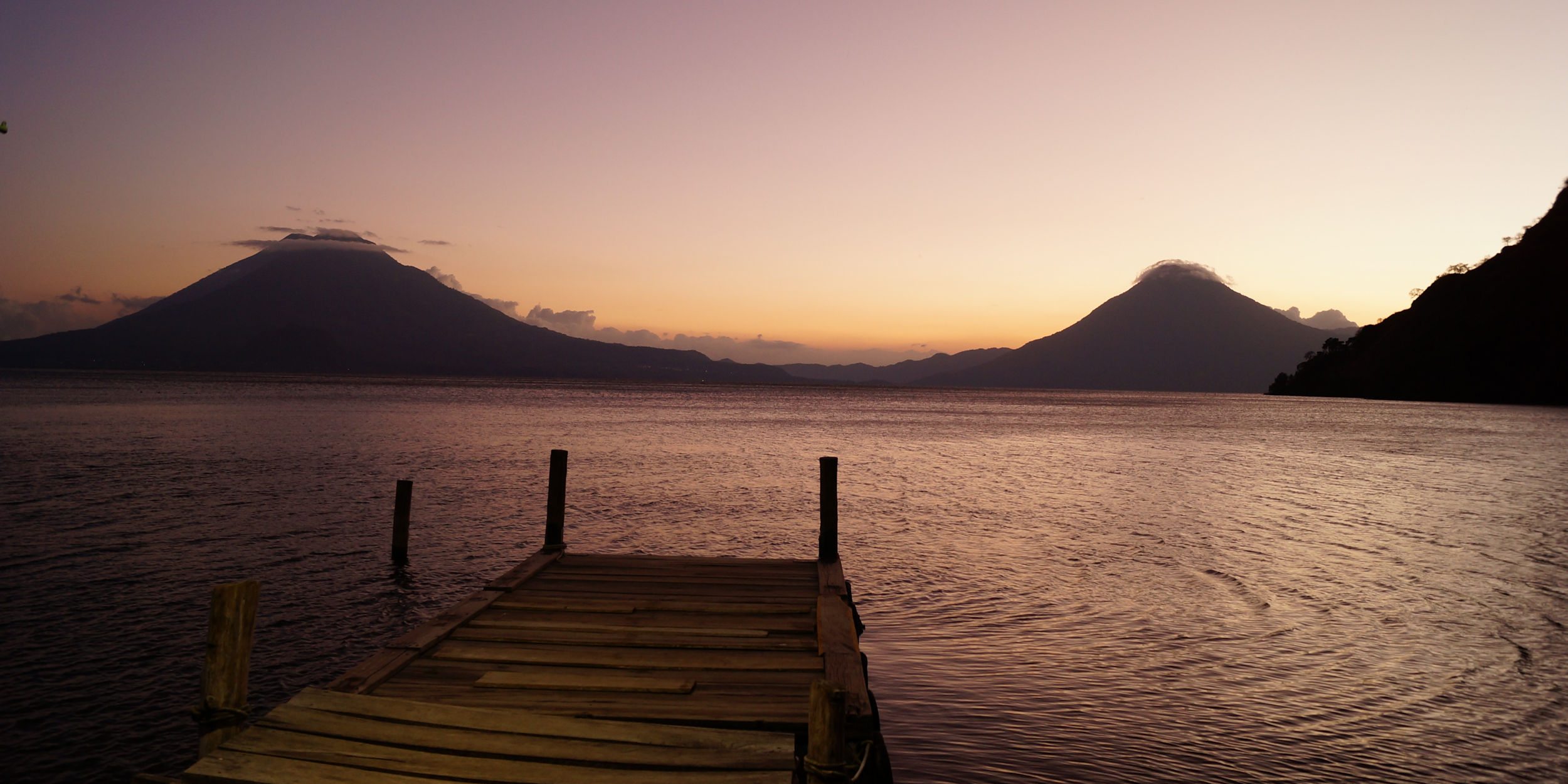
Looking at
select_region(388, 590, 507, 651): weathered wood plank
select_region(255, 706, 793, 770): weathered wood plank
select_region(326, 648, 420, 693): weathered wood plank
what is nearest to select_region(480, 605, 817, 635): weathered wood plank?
select_region(388, 590, 507, 651): weathered wood plank

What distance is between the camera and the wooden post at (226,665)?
5.82 meters

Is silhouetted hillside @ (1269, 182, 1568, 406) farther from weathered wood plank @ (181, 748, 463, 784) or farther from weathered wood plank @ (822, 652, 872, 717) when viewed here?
weathered wood plank @ (181, 748, 463, 784)

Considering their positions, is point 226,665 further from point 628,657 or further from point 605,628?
point 605,628

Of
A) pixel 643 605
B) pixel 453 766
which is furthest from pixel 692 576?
pixel 453 766

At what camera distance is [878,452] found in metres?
50.8

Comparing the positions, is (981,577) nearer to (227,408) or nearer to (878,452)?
(878,452)

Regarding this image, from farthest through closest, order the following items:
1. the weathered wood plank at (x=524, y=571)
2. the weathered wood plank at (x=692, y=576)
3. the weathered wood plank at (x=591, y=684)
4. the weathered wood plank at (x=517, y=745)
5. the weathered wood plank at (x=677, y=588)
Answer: the weathered wood plank at (x=692, y=576)
the weathered wood plank at (x=677, y=588)
the weathered wood plank at (x=524, y=571)
the weathered wood plank at (x=591, y=684)
the weathered wood plank at (x=517, y=745)

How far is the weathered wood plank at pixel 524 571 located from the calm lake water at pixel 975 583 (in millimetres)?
2638

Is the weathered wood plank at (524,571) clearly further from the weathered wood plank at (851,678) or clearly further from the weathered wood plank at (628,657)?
the weathered wood plank at (851,678)

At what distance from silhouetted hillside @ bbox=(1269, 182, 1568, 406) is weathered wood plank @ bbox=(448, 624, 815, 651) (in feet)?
537

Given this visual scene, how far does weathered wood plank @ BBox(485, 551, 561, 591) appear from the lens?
1114cm

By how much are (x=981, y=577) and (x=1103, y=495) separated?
17139 mm

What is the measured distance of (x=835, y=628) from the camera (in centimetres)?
926

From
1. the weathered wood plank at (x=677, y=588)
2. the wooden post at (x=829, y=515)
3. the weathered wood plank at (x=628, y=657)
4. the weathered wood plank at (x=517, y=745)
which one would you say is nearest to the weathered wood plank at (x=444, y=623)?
the weathered wood plank at (x=628, y=657)
